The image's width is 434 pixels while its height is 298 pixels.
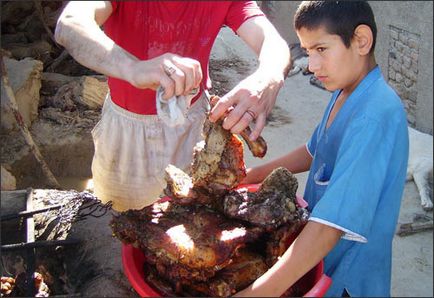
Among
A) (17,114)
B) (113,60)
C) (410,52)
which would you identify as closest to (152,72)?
(113,60)

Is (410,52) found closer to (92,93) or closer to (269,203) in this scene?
(92,93)

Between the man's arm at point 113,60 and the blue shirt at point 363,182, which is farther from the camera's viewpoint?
the blue shirt at point 363,182

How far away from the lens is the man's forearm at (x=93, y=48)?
166cm

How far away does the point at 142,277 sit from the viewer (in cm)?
166

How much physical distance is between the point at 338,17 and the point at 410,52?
322 centimetres

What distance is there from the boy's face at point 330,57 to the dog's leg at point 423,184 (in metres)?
2.42

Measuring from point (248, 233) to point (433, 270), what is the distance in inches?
75.4

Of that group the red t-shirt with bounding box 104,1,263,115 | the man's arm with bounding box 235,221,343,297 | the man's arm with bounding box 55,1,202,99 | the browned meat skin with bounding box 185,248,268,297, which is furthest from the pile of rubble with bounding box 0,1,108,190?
the man's arm with bounding box 235,221,343,297

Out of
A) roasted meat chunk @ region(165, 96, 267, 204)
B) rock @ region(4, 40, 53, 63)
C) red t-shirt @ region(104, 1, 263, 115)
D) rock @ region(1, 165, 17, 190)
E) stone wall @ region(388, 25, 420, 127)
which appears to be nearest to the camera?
roasted meat chunk @ region(165, 96, 267, 204)

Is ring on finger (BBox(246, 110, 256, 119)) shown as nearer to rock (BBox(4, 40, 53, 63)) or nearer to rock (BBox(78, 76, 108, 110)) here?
rock (BBox(78, 76, 108, 110))

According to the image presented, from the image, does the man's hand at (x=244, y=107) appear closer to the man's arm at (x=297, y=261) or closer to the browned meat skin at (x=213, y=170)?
the browned meat skin at (x=213, y=170)

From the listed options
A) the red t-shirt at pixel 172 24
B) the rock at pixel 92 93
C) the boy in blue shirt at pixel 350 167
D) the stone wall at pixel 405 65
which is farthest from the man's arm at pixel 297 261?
the rock at pixel 92 93

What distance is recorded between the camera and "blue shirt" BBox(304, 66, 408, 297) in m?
1.65

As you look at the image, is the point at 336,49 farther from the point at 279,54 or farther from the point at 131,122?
the point at 131,122
